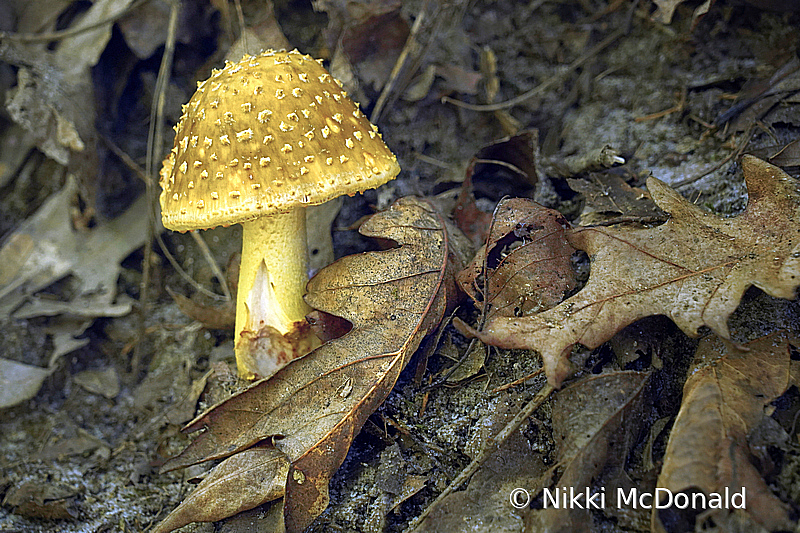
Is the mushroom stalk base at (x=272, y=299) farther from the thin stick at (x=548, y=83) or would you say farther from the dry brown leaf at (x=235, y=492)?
the thin stick at (x=548, y=83)

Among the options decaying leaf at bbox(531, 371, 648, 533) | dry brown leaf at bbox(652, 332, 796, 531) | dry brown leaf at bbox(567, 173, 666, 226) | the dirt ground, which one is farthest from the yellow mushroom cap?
dry brown leaf at bbox(652, 332, 796, 531)

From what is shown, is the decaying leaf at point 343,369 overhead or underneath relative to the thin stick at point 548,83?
underneath

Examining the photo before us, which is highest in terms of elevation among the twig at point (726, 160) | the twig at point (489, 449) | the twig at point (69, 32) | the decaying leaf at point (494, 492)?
the twig at point (69, 32)

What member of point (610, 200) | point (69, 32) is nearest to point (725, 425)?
point (610, 200)

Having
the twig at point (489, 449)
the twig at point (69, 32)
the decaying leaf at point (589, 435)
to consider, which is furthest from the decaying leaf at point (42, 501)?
the twig at point (69, 32)

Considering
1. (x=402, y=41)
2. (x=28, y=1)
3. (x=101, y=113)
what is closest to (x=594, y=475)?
(x=402, y=41)

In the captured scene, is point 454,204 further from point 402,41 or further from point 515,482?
point 515,482
